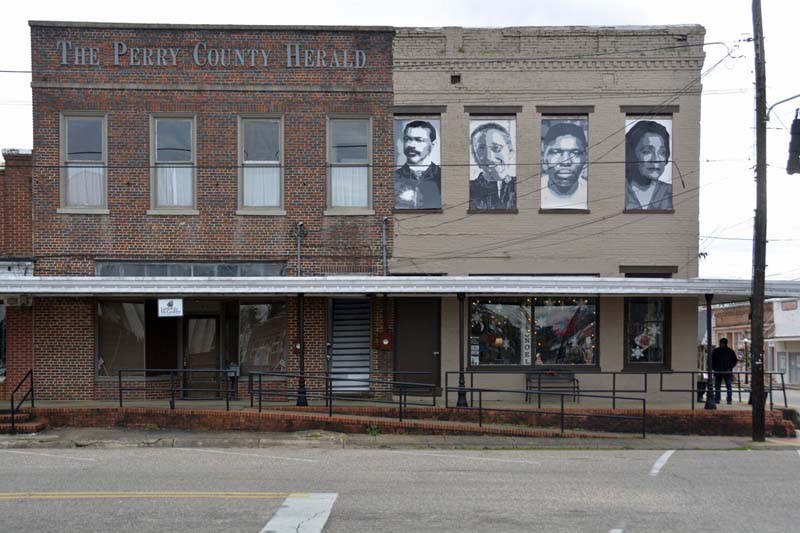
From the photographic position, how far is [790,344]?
55.7m

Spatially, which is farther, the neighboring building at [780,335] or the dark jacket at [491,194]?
Answer: the neighboring building at [780,335]

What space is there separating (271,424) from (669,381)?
9.29 meters

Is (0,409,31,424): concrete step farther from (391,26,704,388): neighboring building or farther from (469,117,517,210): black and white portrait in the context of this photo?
(469,117,517,210): black and white portrait

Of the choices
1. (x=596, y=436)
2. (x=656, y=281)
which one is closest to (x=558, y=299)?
(x=656, y=281)

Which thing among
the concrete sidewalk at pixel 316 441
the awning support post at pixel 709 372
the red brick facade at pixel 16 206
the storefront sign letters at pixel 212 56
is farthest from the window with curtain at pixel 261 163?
the awning support post at pixel 709 372

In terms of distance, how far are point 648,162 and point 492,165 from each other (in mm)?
3597

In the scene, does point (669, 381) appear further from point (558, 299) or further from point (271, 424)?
point (271, 424)

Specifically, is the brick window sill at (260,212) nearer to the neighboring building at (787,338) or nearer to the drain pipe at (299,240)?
the drain pipe at (299,240)

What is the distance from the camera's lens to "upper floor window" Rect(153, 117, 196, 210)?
61.6 feet

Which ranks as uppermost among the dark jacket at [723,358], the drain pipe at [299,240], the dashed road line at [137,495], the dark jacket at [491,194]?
the dark jacket at [491,194]

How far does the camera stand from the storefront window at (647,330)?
19.1 m

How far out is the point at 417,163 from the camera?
19047 mm

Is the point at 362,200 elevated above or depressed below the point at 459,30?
below

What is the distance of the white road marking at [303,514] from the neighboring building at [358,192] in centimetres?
900
